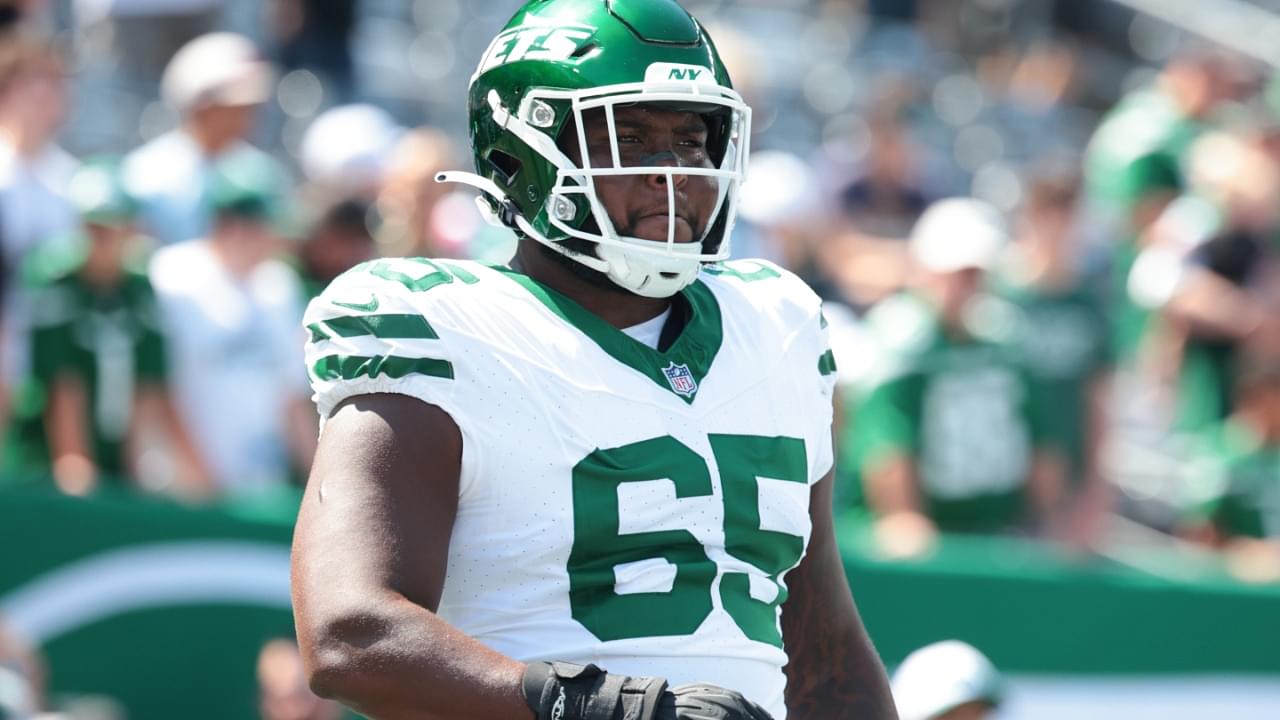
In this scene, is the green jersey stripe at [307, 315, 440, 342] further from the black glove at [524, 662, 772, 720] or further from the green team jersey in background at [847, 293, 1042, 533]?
the green team jersey in background at [847, 293, 1042, 533]

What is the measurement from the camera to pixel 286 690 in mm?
5262

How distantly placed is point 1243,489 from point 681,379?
499cm

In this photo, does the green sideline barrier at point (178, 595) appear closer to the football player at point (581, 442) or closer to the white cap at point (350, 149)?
the white cap at point (350, 149)

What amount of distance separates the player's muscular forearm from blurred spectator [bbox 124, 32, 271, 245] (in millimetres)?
4067

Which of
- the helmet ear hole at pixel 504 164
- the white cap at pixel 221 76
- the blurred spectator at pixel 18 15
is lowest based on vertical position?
the white cap at pixel 221 76

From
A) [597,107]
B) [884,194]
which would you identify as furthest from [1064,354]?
[597,107]

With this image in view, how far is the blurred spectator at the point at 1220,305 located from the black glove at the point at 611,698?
552 centimetres

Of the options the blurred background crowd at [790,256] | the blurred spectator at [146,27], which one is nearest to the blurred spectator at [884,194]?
the blurred background crowd at [790,256]

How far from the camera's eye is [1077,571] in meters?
6.25

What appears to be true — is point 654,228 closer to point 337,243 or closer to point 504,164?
point 504,164

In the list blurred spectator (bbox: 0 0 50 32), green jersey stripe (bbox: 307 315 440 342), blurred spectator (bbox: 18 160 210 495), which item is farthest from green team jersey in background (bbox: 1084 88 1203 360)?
green jersey stripe (bbox: 307 315 440 342)

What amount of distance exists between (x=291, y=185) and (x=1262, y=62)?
578cm

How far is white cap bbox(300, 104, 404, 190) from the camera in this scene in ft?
22.5

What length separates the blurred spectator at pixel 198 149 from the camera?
645cm
